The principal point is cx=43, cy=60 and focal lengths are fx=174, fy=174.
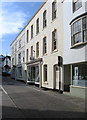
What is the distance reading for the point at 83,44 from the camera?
468 inches

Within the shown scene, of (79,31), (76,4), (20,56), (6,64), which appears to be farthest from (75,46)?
(6,64)

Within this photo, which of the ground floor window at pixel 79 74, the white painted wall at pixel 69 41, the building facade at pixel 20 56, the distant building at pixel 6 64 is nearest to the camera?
the white painted wall at pixel 69 41

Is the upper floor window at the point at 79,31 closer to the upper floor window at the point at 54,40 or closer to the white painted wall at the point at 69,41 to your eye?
the white painted wall at the point at 69,41

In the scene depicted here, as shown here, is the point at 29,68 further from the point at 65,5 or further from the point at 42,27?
the point at 65,5

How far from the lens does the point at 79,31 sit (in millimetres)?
12328

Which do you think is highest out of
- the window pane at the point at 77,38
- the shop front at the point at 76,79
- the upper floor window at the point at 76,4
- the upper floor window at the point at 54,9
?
the upper floor window at the point at 54,9

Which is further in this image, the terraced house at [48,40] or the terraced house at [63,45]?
the terraced house at [48,40]

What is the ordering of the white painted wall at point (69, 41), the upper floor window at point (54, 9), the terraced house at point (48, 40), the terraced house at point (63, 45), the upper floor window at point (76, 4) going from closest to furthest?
1. the white painted wall at point (69, 41)
2. the terraced house at point (63, 45)
3. the upper floor window at point (76, 4)
4. the terraced house at point (48, 40)
5. the upper floor window at point (54, 9)

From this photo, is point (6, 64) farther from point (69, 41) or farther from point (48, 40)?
point (69, 41)

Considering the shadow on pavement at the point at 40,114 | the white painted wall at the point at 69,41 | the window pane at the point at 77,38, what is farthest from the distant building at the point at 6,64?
the shadow on pavement at the point at 40,114

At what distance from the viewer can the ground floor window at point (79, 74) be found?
12533 millimetres

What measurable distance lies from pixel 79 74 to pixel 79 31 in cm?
322

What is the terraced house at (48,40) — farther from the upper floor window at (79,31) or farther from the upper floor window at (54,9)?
the upper floor window at (79,31)

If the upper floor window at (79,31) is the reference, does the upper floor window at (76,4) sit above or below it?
above
